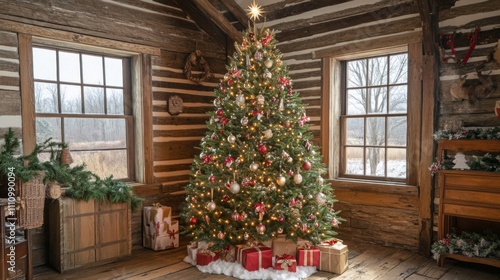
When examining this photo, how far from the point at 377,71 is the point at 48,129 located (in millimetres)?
4288

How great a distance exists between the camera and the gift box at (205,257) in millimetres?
4160

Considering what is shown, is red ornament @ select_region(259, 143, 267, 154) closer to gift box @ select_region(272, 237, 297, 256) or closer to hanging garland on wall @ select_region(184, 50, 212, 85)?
gift box @ select_region(272, 237, 297, 256)

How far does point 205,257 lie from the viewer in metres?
4.16

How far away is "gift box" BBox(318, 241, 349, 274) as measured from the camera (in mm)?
4023

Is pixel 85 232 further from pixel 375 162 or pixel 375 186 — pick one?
pixel 375 162

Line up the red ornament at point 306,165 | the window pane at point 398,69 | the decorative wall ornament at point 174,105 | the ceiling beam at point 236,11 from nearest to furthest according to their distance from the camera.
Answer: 1. the red ornament at point 306,165
2. the window pane at point 398,69
3. the decorative wall ornament at point 174,105
4. the ceiling beam at point 236,11

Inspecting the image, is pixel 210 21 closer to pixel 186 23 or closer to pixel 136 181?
pixel 186 23

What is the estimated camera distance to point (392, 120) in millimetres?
4969

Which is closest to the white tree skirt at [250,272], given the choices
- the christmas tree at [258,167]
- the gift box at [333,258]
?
the gift box at [333,258]

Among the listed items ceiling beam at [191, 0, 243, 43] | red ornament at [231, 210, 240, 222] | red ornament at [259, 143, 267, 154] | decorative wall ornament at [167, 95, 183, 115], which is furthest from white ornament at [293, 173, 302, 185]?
ceiling beam at [191, 0, 243, 43]

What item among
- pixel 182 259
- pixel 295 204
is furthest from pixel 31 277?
pixel 295 204

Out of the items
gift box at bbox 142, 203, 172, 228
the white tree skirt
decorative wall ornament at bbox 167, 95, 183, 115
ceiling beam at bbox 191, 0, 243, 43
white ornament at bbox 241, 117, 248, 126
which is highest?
ceiling beam at bbox 191, 0, 243, 43

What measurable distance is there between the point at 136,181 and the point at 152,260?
4.08ft

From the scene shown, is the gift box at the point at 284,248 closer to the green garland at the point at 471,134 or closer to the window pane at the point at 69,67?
the green garland at the point at 471,134
